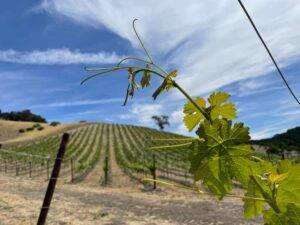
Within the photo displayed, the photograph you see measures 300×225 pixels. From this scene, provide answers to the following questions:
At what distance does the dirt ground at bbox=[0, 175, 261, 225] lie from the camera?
12.7 metres

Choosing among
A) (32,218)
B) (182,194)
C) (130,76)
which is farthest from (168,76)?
(182,194)

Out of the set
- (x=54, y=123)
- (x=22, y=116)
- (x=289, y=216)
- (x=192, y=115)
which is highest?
(x=22, y=116)

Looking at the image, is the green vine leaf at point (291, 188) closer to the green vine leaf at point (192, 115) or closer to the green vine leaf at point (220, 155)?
the green vine leaf at point (220, 155)

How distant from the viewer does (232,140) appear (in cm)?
76

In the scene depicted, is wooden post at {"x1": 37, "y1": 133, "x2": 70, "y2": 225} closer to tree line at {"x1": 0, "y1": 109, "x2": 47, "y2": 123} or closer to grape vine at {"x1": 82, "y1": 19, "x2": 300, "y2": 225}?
grape vine at {"x1": 82, "y1": 19, "x2": 300, "y2": 225}

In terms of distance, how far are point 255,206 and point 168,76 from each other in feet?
0.85

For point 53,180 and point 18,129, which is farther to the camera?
point 18,129

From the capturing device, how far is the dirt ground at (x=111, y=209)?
41.5 ft

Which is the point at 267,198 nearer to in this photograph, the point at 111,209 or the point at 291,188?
the point at 291,188

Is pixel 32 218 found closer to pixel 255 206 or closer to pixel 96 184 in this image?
pixel 255 206

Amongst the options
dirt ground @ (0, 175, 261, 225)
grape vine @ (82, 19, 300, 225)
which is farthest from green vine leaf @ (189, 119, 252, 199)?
dirt ground @ (0, 175, 261, 225)

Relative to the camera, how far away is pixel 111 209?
1487 cm

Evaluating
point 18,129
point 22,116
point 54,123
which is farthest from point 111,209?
point 22,116

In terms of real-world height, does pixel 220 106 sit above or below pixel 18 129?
below
